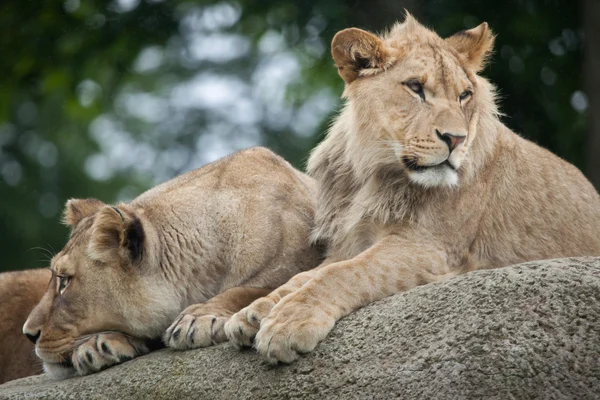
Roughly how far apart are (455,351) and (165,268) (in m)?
1.85

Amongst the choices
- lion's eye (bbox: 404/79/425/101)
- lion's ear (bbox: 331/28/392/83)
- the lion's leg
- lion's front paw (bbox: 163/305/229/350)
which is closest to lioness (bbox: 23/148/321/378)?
lion's front paw (bbox: 163/305/229/350)

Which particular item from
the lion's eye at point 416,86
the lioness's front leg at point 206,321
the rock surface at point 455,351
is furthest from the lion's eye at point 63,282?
the lion's eye at point 416,86

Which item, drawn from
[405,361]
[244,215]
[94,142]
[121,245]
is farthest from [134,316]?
[94,142]

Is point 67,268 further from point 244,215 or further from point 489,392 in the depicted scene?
point 489,392

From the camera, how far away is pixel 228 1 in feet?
34.3

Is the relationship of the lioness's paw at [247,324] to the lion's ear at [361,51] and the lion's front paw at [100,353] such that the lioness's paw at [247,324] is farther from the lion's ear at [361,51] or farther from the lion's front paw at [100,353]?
the lion's ear at [361,51]

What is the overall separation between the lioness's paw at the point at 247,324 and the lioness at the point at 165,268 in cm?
31

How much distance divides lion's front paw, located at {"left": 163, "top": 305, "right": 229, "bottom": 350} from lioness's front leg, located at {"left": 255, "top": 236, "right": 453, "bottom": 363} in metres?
0.56

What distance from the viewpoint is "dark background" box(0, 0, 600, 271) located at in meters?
9.20

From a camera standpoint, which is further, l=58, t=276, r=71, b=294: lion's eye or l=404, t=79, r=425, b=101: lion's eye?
l=58, t=276, r=71, b=294: lion's eye

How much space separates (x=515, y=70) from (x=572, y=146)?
0.92m

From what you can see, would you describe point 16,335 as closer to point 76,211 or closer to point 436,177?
point 76,211

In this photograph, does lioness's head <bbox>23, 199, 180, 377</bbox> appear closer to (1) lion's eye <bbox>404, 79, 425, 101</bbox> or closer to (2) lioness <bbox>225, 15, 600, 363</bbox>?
(2) lioness <bbox>225, 15, 600, 363</bbox>

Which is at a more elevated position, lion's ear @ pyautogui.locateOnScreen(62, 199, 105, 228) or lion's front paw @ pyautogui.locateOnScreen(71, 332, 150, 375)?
lion's ear @ pyautogui.locateOnScreen(62, 199, 105, 228)
